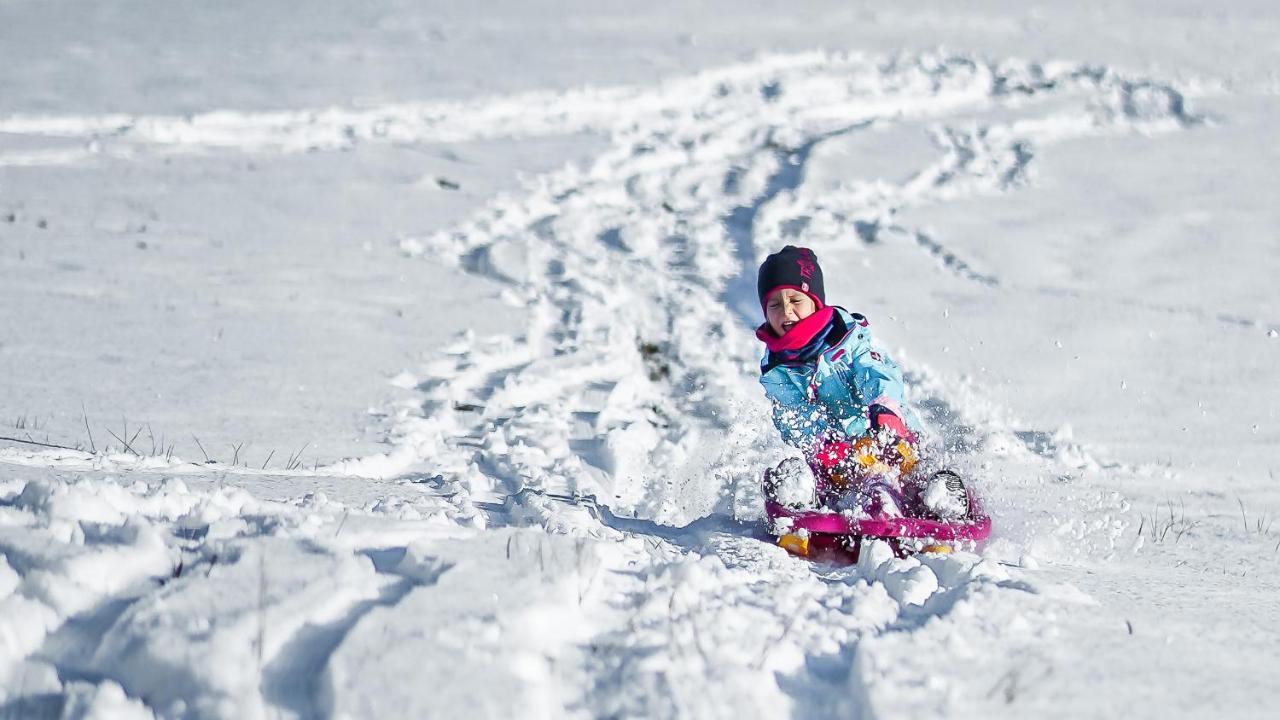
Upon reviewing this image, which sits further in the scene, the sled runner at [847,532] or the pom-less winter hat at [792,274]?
the pom-less winter hat at [792,274]

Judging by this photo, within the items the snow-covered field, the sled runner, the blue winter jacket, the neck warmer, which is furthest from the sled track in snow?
the neck warmer

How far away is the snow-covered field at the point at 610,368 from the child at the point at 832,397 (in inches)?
12.9

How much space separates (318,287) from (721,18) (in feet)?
38.1

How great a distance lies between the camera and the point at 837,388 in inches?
171

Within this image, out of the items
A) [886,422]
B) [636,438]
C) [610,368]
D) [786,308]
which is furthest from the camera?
[610,368]

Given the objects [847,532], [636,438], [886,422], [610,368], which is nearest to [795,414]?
[886,422]

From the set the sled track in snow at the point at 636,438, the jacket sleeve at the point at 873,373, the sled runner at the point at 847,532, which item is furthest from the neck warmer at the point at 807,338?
the sled runner at the point at 847,532

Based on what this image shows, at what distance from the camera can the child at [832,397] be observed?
3840 millimetres

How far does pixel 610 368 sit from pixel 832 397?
152cm

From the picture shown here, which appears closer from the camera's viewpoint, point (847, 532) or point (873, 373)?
point (847, 532)

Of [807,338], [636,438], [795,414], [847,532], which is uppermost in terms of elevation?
[807,338]

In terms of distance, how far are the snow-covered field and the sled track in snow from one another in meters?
0.02

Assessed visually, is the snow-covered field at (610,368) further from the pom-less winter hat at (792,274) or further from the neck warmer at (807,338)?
the pom-less winter hat at (792,274)

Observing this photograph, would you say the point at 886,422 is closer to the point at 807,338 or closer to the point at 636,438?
the point at 807,338
